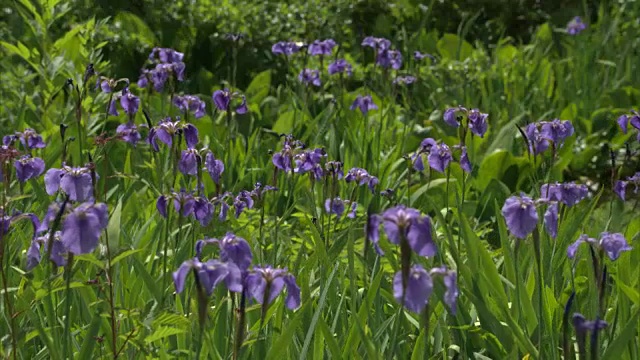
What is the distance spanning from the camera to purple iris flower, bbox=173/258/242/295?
138 centimetres

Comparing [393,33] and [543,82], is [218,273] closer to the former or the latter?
[543,82]

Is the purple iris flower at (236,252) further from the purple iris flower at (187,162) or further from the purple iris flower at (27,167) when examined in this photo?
the purple iris flower at (27,167)

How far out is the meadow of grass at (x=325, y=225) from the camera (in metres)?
1.72

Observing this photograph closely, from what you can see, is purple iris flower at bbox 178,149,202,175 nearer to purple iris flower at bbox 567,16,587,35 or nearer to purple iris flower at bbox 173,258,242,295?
purple iris flower at bbox 173,258,242,295

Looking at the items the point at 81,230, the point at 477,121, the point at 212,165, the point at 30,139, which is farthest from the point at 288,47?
the point at 81,230

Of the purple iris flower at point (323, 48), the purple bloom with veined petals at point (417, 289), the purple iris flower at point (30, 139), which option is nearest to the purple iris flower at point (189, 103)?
the purple iris flower at point (30, 139)

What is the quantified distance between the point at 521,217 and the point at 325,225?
1.36 m

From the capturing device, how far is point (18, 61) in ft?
17.7

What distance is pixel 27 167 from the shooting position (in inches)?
93.0

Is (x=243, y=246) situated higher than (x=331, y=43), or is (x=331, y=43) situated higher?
(x=243, y=246)

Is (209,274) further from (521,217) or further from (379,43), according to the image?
(379,43)

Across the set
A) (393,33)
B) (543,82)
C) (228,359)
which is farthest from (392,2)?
(228,359)

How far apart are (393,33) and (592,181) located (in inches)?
102

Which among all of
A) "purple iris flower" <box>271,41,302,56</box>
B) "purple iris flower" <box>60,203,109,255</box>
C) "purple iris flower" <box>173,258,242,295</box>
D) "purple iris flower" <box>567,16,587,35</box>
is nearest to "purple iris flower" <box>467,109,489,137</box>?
"purple iris flower" <box>173,258,242,295</box>
